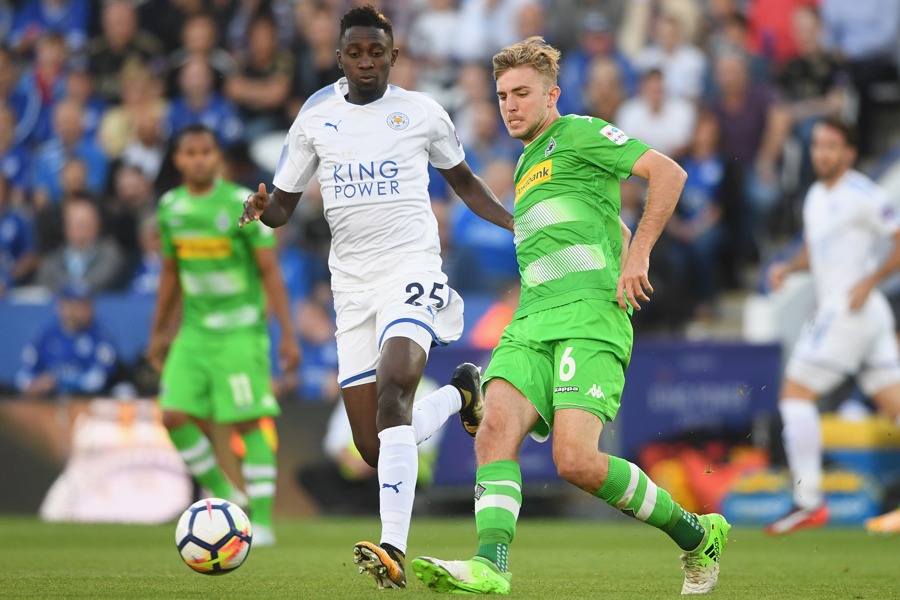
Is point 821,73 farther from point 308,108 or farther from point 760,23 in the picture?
point 308,108

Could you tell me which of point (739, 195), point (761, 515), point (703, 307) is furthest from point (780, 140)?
point (761, 515)

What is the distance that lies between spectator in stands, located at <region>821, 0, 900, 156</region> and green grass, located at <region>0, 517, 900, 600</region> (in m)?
5.57

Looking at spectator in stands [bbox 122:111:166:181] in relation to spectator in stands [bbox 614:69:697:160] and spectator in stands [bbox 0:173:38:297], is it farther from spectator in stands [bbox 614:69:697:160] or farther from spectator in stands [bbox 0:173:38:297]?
spectator in stands [bbox 614:69:697:160]

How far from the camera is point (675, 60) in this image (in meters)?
15.4

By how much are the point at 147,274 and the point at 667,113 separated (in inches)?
214

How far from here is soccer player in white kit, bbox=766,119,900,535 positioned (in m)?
10.9

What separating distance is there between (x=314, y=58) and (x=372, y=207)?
30.5ft

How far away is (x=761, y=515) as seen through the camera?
1209 centimetres

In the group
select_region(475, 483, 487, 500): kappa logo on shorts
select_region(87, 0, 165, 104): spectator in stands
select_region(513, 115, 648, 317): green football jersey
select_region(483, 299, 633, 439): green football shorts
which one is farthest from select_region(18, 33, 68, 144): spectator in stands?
select_region(475, 483, 487, 500): kappa logo on shorts

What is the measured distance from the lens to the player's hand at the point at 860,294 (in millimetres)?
10891

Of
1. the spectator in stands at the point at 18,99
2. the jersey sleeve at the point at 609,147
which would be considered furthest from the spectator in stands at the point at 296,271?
the jersey sleeve at the point at 609,147

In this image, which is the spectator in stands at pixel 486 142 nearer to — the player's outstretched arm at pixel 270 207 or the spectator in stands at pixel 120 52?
the spectator in stands at pixel 120 52

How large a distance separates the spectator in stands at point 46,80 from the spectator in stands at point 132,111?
824 mm

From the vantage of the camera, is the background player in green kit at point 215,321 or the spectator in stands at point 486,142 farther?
the spectator in stands at point 486,142
